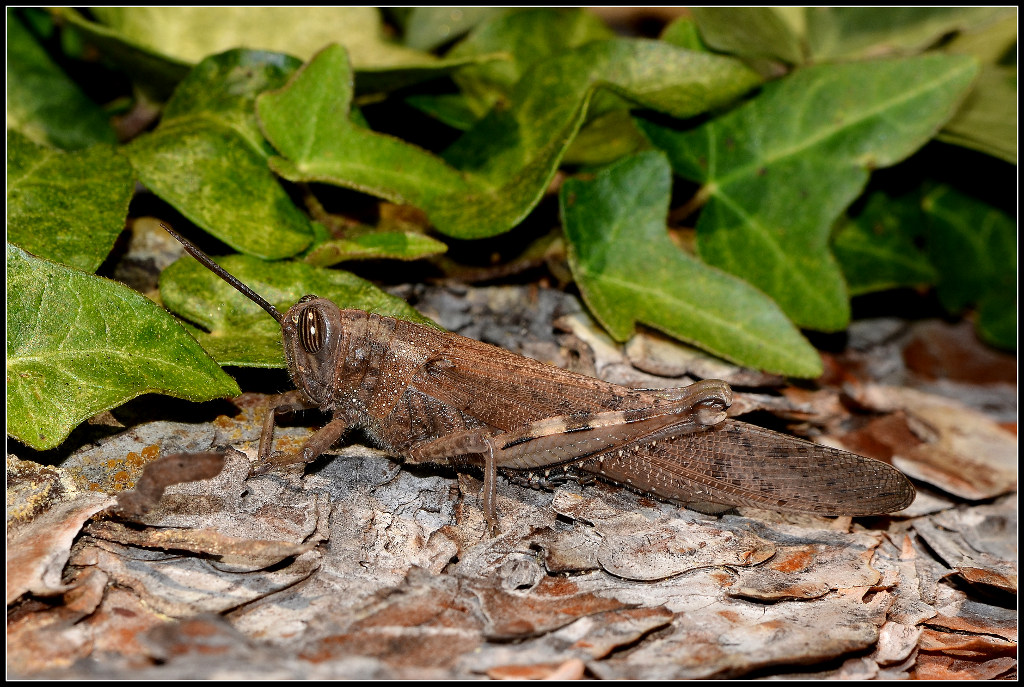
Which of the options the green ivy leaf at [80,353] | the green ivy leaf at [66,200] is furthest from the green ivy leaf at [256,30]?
the green ivy leaf at [80,353]

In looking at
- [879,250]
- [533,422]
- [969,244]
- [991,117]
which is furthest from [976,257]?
[533,422]

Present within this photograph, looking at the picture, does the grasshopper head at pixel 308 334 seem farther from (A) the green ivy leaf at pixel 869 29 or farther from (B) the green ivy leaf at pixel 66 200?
(A) the green ivy leaf at pixel 869 29

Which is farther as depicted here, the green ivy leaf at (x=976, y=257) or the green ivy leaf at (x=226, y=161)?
the green ivy leaf at (x=976, y=257)

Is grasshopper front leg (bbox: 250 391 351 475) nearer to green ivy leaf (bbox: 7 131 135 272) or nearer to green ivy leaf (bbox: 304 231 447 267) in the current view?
green ivy leaf (bbox: 304 231 447 267)

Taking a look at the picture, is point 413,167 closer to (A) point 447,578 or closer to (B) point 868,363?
(A) point 447,578

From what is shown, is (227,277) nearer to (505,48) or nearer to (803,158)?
(505,48)

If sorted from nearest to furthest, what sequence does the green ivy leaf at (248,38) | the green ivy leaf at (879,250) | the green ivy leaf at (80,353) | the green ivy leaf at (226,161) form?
the green ivy leaf at (80,353)
the green ivy leaf at (226,161)
the green ivy leaf at (248,38)
the green ivy leaf at (879,250)

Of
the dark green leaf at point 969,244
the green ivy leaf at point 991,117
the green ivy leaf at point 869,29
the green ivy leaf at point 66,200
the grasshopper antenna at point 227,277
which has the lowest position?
the dark green leaf at point 969,244
